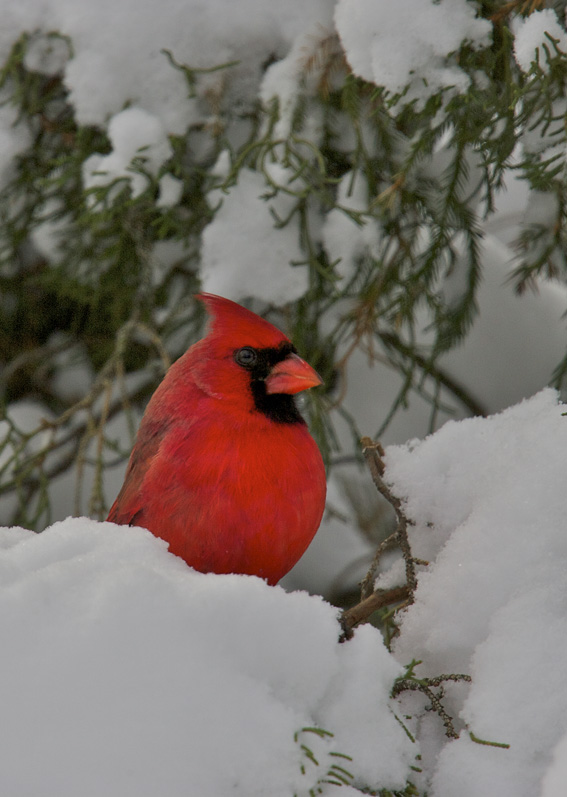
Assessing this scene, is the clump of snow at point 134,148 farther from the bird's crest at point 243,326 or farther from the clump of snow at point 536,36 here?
the clump of snow at point 536,36

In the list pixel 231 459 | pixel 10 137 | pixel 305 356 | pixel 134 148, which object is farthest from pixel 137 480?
pixel 10 137

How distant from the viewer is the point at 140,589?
2.55 feet

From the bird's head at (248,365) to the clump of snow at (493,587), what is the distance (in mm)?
237

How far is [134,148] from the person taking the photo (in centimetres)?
185

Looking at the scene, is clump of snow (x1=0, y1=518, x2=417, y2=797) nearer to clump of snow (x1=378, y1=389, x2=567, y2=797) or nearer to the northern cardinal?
clump of snow (x1=378, y1=389, x2=567, y2=797)

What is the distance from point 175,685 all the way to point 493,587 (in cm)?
38

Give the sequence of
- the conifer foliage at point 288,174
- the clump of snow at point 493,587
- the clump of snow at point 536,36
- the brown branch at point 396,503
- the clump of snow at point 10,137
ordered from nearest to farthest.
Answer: the clump of snow at point 493,587, the brown branch at point 396,503, the clump of snow at point 536,36, the conifer foliage at point 288,174, the clump of snow at point 10,137

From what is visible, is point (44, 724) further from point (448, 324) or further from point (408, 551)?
point (448, 324)

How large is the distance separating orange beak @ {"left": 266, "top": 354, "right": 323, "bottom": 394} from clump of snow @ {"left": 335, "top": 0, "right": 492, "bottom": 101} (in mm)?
559

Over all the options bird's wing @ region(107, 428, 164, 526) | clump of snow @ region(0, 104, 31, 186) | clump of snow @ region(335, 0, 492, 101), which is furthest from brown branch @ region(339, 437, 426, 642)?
clump of snow @ region(0, 104, 31, 186)

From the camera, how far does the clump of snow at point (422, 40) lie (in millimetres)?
1454

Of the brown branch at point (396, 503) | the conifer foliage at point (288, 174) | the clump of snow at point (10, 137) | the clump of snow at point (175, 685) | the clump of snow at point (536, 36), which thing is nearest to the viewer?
the clump of snow at point (175, 685)

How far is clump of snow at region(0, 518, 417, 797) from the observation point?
68cm

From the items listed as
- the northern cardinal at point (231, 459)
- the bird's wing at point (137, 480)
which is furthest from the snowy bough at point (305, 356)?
the bird's wing at point (137, 480)
